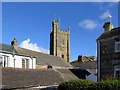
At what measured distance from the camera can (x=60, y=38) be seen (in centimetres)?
10462

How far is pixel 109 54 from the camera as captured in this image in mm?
32875

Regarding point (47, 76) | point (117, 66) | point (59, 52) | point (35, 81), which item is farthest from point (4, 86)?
point (59, 52)

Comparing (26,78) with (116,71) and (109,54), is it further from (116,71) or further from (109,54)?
(109,54)

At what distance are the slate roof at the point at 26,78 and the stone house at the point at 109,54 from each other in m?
5.48

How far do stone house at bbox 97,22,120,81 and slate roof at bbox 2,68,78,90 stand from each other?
18.0ft

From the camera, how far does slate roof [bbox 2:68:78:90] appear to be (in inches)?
965

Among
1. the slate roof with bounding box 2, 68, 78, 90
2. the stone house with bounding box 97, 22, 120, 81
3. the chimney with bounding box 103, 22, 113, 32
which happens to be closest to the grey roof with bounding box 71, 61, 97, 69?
the chimney with bounding box 103, 22, 113, 32

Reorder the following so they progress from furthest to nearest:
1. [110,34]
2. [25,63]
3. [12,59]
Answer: [25,63]
[12,59]
[110,34]

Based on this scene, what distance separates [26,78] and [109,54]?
11.4 meters

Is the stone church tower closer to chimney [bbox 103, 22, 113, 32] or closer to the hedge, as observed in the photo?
chimney [bbox 103, 22, 113, 32]

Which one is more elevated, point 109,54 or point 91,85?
point 109,54

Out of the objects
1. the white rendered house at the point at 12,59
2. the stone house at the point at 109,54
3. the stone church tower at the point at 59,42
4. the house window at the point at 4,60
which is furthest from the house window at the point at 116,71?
the stone church tower at the point at 59,42

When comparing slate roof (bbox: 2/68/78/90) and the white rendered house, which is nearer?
slate roof (bbox: 2/68/78/90)

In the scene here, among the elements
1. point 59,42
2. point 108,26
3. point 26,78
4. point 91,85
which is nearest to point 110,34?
point 108,26
